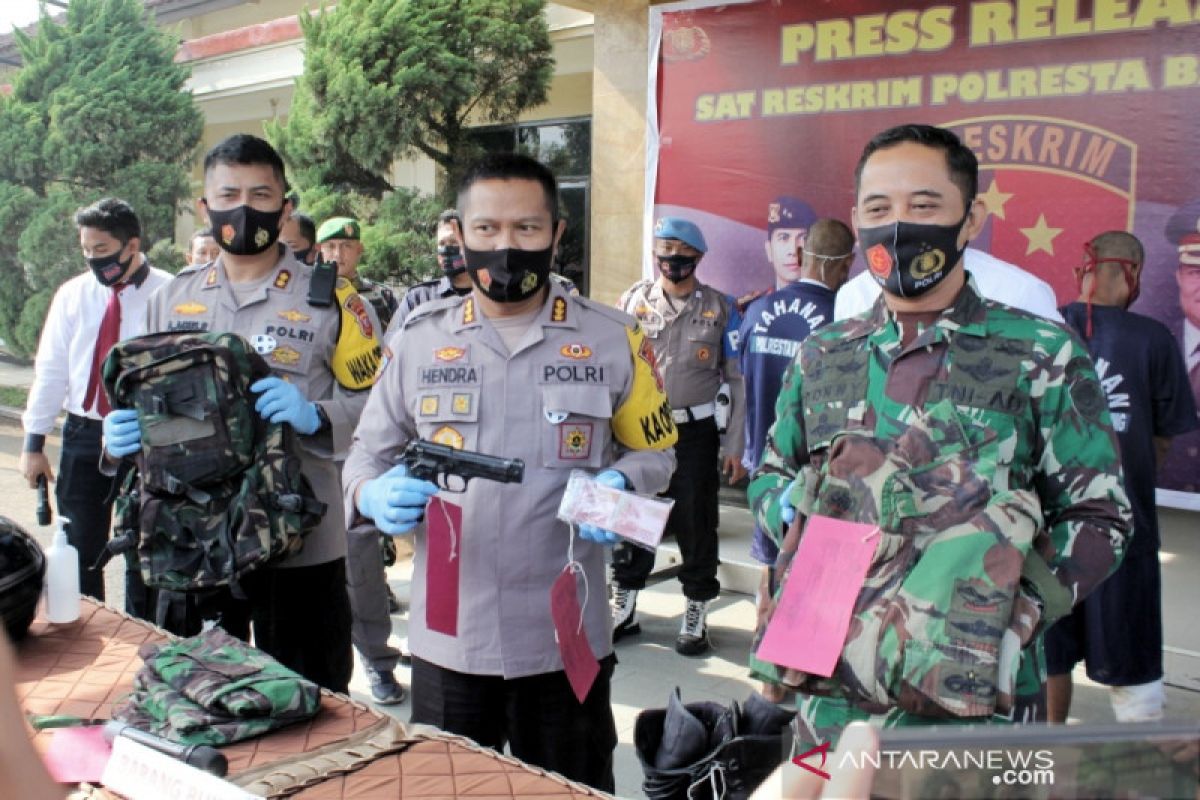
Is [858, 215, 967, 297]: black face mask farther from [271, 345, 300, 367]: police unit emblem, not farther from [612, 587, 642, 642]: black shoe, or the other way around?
[612, 587, 642, 642]: black shoe

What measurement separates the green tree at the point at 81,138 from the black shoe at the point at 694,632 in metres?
11.6

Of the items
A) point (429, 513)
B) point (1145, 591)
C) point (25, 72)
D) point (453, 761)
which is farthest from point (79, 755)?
point (25, 72)

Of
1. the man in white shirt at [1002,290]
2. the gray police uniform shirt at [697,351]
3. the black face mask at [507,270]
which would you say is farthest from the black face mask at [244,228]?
the gray police uniform shirt at [697,351]

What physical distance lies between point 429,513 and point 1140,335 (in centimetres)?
254

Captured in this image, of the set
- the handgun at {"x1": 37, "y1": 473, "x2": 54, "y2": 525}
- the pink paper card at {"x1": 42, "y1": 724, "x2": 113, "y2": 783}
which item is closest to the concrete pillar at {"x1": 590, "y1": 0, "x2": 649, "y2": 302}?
the handgun at {"x1": 37, "y1": 473, "x2": 54, "y2": 525}

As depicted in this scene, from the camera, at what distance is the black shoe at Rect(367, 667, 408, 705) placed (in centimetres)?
411

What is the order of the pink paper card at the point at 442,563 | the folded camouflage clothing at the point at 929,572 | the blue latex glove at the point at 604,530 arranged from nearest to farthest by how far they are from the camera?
the folded camouflage clothing at the point at 929,572, the blue latex glove at the point at 604,530, the pink paper card at the point at 442,563

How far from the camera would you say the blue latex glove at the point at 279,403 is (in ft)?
8.68

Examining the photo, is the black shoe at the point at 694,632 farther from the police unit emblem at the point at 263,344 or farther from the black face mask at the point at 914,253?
the black face mask at the point at 914,253

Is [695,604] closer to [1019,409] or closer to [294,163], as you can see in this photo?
[1019,409]

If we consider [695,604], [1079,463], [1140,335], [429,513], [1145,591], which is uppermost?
[1140,335]

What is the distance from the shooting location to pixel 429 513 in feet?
7.18

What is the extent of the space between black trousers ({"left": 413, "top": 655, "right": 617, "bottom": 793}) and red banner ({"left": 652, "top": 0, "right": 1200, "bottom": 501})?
11.2 feet

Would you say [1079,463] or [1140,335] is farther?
[1140,335]
